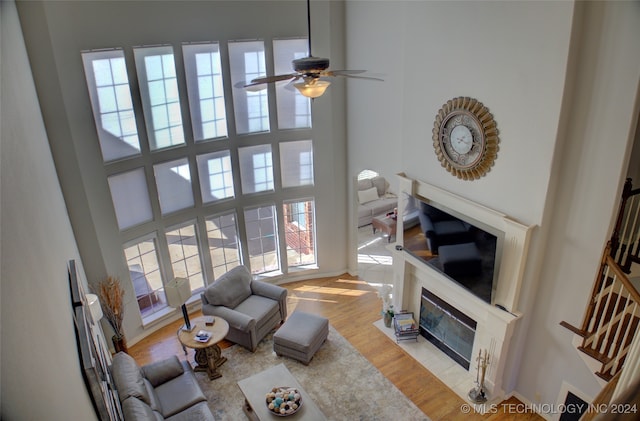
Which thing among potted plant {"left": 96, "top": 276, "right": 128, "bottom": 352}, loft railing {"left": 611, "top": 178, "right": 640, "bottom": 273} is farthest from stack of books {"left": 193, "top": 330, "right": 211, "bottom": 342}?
loft railing {"left": 611, "top": 178, "right": 640, "bottom": 273}

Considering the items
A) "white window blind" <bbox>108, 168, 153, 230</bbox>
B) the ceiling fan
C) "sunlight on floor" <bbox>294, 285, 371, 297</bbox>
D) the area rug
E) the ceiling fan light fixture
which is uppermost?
the ceiling fan

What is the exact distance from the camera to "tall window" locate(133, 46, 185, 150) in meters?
6.47

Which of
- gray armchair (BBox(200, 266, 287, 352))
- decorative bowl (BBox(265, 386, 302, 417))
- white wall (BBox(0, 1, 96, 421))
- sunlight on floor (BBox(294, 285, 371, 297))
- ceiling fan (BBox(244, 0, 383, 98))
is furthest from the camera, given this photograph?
sunlight on floor (BBox(294, 285, 371, 297))

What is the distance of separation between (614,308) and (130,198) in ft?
20.9

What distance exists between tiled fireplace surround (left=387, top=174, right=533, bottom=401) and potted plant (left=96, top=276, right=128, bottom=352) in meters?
4.17

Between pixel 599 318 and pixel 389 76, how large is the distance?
13.8ft

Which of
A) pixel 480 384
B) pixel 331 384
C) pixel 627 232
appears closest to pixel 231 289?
pixel 331 384

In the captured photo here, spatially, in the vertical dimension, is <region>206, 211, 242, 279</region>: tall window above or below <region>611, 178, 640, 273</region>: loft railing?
below

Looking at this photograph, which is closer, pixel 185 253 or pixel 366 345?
pixel 366 345

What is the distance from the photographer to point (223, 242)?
8.09m

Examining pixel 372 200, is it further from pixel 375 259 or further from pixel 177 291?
pixel 177 291

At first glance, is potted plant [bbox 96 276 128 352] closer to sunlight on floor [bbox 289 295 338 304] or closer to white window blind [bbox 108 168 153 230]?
white window blind [bbox 108 168 153 230]

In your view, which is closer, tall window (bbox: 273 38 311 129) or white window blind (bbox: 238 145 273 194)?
tall window (bbox: 273 38 311 129)

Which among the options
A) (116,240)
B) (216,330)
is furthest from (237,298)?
(116,240)
